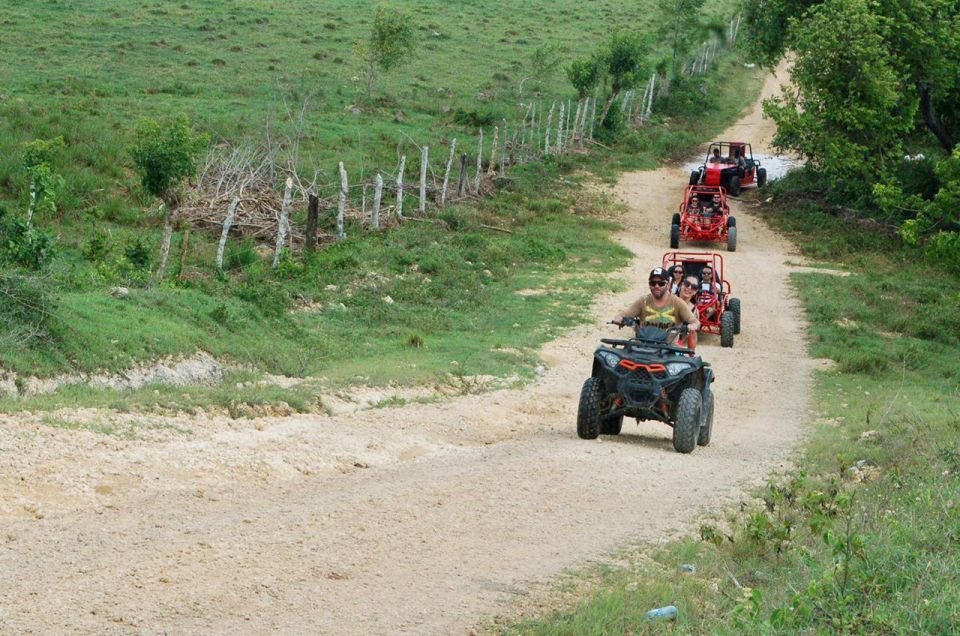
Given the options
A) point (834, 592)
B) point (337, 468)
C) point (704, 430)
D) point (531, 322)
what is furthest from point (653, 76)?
point (834, 592)

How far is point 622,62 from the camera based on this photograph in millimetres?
41188

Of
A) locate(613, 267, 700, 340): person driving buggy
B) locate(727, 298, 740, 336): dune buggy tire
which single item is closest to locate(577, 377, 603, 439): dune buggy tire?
locate(613, 267, 700, 340): person driving buggy

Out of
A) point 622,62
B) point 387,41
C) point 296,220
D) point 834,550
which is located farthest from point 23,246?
point 622,62

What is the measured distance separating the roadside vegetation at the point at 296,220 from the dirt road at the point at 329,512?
1478 mm

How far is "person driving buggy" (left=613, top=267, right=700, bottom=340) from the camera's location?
492 inches

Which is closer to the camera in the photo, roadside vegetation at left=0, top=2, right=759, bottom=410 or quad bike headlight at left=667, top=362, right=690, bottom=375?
quad bike headlight at left=667, top=362, right=690, bottom=375

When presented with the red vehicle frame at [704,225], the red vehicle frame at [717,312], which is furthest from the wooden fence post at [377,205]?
the red vehicle frame at [704,225]

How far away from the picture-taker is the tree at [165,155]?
672 inches

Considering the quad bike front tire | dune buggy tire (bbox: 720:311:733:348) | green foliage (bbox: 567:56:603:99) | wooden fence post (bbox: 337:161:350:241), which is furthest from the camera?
green foliage (bbox: 567:56:603:99)

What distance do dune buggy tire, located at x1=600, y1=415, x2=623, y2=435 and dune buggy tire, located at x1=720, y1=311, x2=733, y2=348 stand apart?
7231 millimetres

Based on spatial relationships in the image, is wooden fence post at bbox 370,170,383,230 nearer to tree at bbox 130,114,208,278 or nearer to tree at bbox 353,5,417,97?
tree at bbox 130,114,208,278

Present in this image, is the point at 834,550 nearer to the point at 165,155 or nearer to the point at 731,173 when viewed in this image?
the point at 165,155

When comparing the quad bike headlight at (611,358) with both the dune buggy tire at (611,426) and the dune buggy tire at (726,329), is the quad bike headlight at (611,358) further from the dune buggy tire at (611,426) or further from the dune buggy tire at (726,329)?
the dune buggy tire at (726,329)

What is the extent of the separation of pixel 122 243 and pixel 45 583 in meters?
14.5
